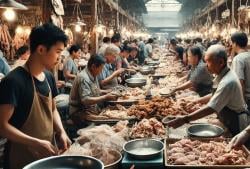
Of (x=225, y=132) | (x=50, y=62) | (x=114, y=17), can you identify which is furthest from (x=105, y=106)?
(x=114, y=17)

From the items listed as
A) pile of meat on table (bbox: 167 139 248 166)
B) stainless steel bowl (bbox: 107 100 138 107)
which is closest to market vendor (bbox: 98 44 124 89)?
stainless steel bowl (bbox: 107 100 138 107)

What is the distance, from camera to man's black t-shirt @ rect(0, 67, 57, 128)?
11.5ft

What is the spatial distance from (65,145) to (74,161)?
1102 mm

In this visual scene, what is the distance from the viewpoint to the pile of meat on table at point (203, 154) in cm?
400

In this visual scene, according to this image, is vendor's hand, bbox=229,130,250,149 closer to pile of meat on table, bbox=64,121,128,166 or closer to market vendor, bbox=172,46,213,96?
pile of meat on table, bbox=64,121,128,166

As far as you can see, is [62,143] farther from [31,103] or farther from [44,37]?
[44,37]

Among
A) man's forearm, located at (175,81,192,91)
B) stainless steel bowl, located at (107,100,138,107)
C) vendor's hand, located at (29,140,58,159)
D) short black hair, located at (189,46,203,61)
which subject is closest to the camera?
vendor's hand, located at (29,140,58,159)

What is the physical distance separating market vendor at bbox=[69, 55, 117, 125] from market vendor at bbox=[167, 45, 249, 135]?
6.31 ft

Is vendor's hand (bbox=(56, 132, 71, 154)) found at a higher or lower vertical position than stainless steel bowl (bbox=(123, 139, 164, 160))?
higher

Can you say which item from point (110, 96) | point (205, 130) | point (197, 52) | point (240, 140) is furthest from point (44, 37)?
point (197, 52)

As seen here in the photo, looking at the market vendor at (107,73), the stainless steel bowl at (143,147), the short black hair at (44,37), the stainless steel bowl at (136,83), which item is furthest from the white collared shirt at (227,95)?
the stainless steel bowl at (136,83)

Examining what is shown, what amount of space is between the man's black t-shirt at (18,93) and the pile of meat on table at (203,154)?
1675 mm

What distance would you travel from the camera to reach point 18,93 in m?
3.56

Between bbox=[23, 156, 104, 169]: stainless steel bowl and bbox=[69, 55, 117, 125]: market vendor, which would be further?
bbox=[69, 55, 117, 125]: market vendor
